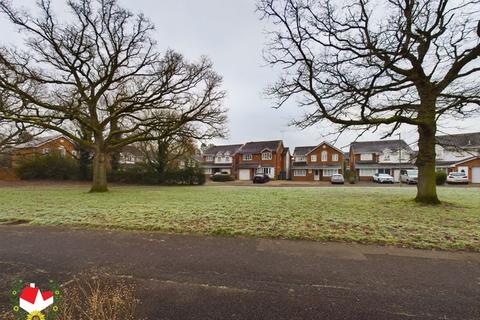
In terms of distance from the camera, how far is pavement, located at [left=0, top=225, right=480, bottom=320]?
110 inches

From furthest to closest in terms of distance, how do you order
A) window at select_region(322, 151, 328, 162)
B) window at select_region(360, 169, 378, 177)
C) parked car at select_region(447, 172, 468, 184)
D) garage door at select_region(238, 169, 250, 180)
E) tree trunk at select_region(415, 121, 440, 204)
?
garage door at select_region(238, 169, 250, 180)
window at select_region(322, 151, 328, 162)
window at select_region(360, 169, 378, 177)
parked car at select_region(447, 172, 468, 184)
tree trunk at select_region(415, 121, 440, 204)

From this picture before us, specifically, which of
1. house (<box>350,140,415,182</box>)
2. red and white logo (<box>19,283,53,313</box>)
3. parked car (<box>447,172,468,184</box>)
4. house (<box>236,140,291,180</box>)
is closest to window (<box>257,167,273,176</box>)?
house (<box>236,140,291,180</box>)

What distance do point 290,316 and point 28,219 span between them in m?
8.82

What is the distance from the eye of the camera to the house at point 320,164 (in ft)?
145

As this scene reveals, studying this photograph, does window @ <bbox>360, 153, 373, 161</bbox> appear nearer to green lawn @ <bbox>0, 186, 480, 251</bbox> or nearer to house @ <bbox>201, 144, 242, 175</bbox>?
house @ <bbox>201, 144, 242, 175</bbox>

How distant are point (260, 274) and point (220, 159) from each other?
49054 millimetres

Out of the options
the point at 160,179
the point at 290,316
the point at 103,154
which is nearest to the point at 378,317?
the point at 290,316

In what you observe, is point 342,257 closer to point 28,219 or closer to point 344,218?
point 344,218

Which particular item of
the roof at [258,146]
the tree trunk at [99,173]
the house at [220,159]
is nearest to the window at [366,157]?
the roof at [258,146]

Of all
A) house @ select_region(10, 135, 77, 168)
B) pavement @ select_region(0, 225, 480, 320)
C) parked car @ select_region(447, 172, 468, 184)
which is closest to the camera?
pavement @ select_region(0, 225, 480, 320)

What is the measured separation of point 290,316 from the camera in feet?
8.67

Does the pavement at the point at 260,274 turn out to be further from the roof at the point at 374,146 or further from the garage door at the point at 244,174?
the roof at the point at 374,146

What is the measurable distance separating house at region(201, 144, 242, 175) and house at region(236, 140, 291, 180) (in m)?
1.85

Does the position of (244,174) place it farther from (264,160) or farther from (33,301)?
(33,301)
